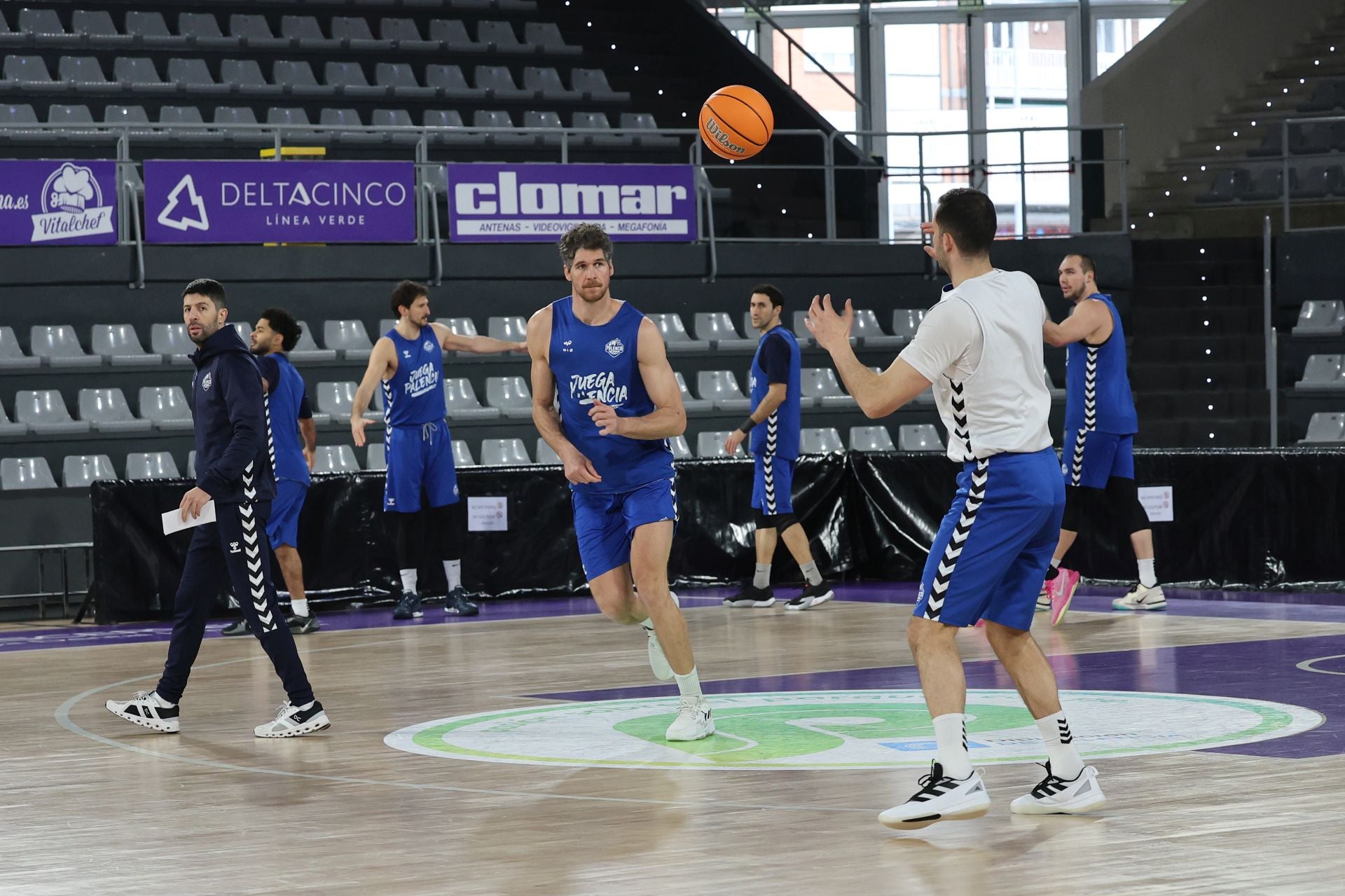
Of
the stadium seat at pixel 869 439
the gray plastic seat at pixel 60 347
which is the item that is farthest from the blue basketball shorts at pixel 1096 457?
the gray plastic seat at pixel 60 347

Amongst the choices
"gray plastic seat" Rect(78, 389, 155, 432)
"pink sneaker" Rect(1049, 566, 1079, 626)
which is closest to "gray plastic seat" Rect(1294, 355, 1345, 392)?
"pink sneaker" Rect(1049, 566, 1079, 626)

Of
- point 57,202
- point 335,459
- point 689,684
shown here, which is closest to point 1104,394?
point 689,684

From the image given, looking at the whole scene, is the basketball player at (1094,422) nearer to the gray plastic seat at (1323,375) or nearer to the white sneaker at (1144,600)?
the white sneaker at (1144,600)

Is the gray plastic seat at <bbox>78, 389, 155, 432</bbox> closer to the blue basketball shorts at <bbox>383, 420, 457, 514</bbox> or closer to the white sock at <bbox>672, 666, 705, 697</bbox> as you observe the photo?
the blue basketball shorts at <bbox>383, 420, 457, 514</bbox>

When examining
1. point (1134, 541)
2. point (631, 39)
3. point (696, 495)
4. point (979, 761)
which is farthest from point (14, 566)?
point (631, 39)

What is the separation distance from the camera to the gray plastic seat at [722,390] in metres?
16.9

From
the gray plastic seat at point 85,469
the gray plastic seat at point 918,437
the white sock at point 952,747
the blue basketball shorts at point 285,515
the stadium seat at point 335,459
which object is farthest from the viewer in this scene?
the gray plastic seat at point 918,437

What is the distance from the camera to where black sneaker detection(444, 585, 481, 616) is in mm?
12664

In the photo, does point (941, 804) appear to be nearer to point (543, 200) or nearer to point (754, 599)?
point (754, 599)

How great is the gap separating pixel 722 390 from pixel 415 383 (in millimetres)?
5246

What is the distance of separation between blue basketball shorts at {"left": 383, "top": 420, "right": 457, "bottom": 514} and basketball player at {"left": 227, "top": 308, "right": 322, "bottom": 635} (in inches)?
24.3

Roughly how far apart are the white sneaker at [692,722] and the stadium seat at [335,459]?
352 inches

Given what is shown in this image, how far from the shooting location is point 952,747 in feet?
16.5

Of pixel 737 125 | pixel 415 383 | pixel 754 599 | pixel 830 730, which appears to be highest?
pixel 737 125
